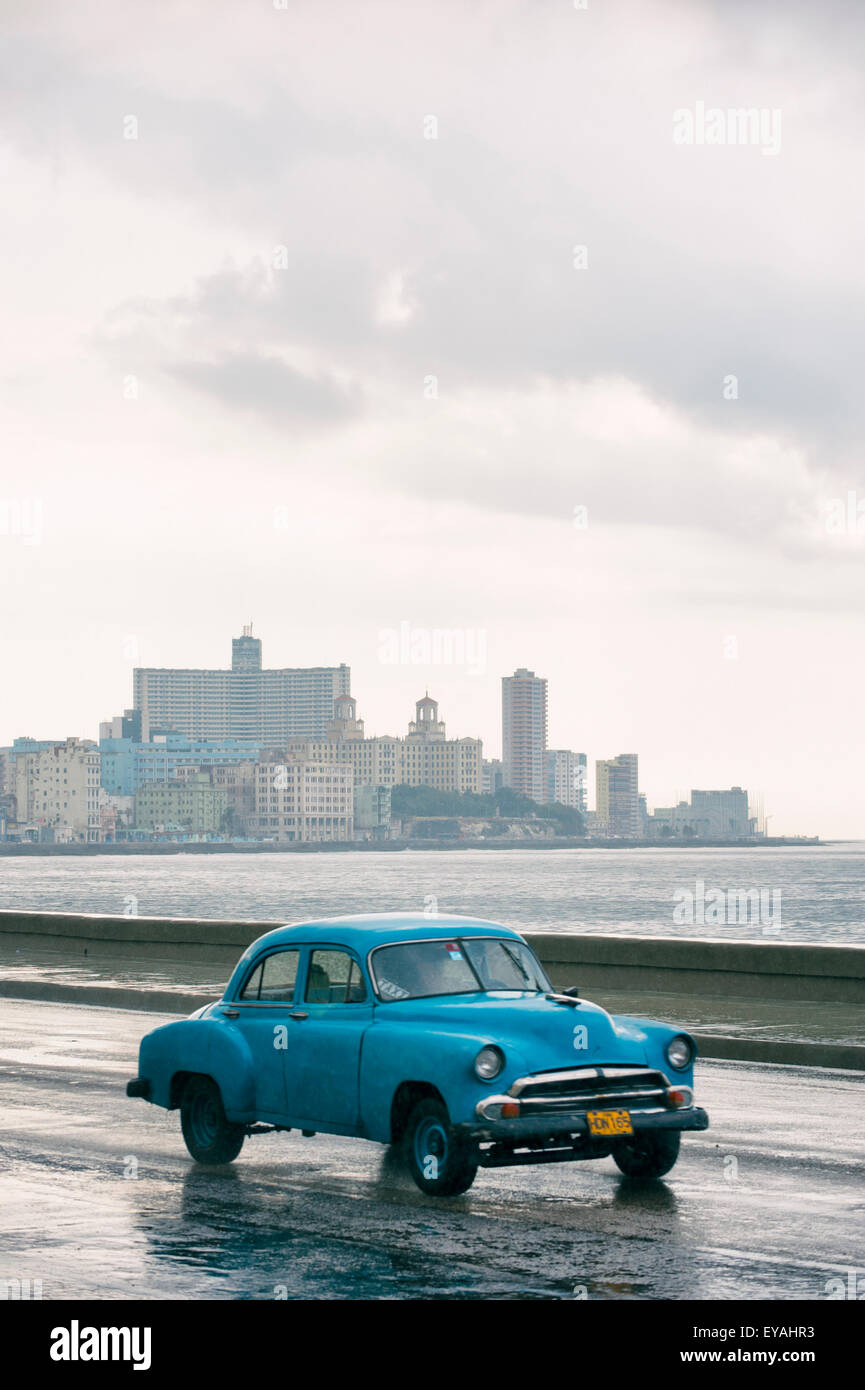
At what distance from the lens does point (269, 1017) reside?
10672 mm

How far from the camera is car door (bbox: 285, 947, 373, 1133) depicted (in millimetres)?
9953

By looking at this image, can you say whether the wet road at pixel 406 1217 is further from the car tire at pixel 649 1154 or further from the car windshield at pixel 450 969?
the car windshield at pixel 450 969

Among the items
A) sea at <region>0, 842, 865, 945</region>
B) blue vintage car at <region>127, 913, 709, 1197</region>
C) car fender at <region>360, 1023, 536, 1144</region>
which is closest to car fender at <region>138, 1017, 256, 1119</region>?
blue vintage car at <region>127, 913, 709, 1197</region>

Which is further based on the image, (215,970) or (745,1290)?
(215,970)

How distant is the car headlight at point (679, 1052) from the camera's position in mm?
10039

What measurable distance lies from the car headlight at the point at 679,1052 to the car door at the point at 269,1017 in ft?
7.08

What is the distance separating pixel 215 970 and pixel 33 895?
8308 centimetres

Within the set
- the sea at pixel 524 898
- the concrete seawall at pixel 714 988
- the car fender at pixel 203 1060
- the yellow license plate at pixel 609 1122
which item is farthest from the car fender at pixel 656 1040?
the sea at pixel 524 898

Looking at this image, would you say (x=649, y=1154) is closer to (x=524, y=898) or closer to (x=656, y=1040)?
(x=656, y=1040)

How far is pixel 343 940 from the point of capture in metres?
10.4
